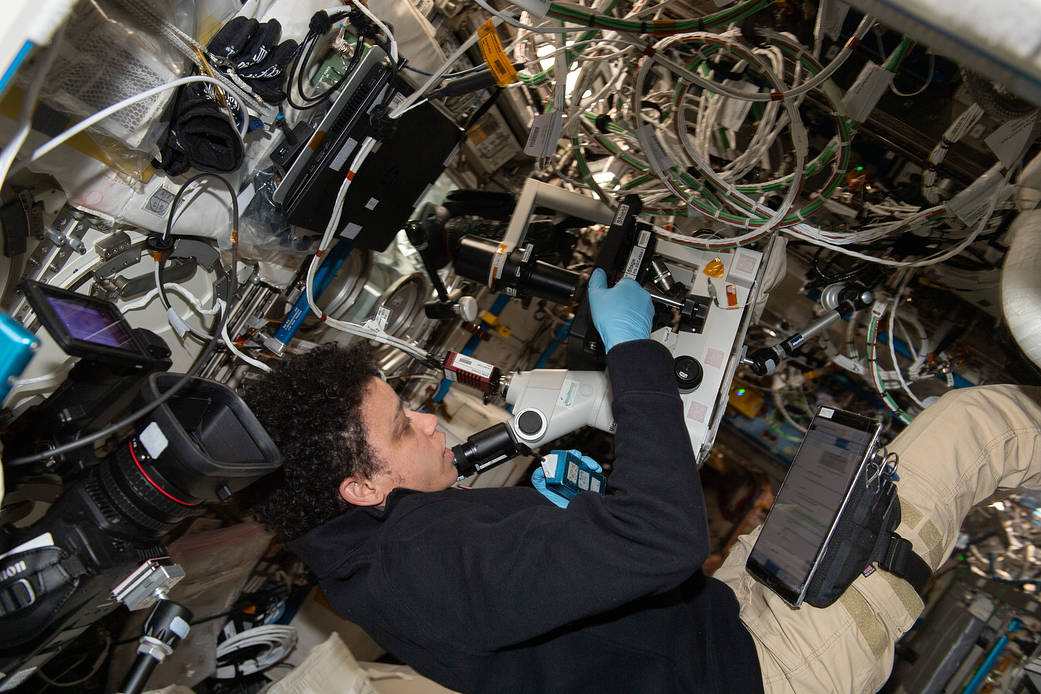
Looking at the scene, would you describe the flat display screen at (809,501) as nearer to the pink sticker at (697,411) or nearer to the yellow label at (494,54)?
the pink sticker at (697,411)

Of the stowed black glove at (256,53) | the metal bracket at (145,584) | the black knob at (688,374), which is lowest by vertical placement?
the metal bracket at (145,584)

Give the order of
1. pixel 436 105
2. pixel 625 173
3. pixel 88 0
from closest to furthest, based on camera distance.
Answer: pixel 88 0 → pixel 436 105 → pixel 625 173

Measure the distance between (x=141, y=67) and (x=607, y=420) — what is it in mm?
1427

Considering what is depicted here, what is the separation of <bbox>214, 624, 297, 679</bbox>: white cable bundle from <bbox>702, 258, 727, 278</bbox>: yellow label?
207 cm

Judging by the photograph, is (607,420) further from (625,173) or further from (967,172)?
(967,172)

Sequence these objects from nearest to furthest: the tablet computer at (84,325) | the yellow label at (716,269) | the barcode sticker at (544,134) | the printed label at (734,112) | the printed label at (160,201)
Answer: the tablet computer at (84,325)
the printed label at (160,201)
the barcode sticker at (544,134)
the yellow label at (716,269)
the printed label at (734,112)

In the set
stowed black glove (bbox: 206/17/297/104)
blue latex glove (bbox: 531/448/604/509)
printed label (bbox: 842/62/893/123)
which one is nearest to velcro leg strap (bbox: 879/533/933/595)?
blue latex glove (bbox: 531/448/604/509)

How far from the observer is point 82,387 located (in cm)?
107

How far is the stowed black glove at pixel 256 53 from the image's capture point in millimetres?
1225

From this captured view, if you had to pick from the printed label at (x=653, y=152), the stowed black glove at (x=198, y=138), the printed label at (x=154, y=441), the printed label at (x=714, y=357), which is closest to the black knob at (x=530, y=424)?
the printed label at (x=714, y=357)

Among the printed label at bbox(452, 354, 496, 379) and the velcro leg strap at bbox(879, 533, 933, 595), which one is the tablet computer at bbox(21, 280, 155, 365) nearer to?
the printed label at bbox(452, 354, 496, 379)

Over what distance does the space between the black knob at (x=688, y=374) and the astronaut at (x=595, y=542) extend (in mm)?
196

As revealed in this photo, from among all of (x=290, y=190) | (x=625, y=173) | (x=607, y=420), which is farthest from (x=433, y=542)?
(x=625, y=173)

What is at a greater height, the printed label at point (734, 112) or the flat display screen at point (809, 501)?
the printed label at point (734, 112)
